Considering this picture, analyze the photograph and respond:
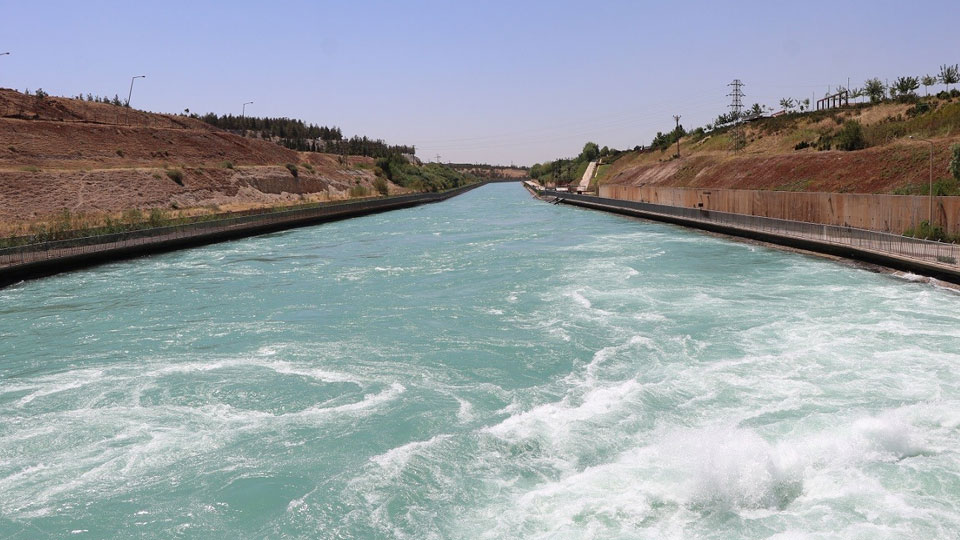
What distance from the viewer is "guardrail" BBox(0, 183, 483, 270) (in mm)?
32562

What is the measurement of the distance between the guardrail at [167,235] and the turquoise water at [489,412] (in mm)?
4640

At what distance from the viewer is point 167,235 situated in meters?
43.7

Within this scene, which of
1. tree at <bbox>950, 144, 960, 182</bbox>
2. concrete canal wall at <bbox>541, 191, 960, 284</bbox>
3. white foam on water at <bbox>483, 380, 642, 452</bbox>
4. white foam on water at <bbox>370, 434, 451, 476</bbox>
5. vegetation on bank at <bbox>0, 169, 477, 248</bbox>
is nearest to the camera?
white foam on water at <bbox>370, 434, 451, 476</bbox>

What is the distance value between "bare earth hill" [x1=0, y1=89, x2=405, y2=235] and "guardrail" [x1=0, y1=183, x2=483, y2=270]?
817cm

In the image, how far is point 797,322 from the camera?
21.2m

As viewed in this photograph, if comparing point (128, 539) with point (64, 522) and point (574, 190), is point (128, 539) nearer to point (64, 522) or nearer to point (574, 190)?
point (64, 522)

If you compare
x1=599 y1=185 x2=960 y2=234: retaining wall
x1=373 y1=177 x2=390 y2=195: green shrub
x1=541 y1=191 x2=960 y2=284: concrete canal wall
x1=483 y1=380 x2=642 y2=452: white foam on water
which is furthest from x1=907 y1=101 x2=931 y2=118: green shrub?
x1=373 y1=177 x2=390 y2=195: green shrub

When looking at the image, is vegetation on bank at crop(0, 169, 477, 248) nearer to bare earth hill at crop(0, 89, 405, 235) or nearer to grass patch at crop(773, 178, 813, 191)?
bare earth hill at crop(0, 89, 405, 235)

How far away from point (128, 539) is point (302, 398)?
222 inches

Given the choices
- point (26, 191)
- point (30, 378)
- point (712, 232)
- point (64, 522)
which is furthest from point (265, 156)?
point (64, 522)

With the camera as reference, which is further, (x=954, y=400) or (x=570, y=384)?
(x=570, y=384)

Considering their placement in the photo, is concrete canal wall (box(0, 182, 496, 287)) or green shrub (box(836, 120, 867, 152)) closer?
concrete canal wall (box(0, 182, 496, 287))

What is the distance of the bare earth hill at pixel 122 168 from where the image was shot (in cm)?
5553

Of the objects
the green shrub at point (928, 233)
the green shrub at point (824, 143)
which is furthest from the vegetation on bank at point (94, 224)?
the green shrub at point (824, 143)
